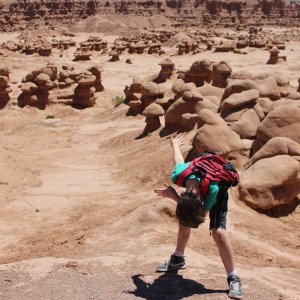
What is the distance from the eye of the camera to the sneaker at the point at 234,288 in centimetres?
473

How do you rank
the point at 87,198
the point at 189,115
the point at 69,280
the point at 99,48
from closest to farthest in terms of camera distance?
the point at 69,280 → the point at 87,198 → the point at 189,115 → the point at 99,48

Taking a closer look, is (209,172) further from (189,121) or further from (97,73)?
(97,73)

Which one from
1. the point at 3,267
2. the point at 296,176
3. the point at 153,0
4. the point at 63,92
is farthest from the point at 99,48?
the point at 153,0

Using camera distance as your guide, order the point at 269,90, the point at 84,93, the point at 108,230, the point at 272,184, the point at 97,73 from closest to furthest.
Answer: the point at 108,230 < the point at 272,184 < the point at 269,90 < the point at 84,93 < the point at 97,73

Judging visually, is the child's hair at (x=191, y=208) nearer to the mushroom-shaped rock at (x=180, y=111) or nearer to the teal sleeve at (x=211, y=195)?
the teal sleeve at (x=211, y=195)

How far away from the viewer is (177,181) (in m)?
4.85

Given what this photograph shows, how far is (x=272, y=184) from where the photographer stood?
374 inches

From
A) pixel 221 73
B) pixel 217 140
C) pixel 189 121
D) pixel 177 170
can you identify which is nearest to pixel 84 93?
pixel 221 73

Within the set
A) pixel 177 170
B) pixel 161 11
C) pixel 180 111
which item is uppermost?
pixel 161 11

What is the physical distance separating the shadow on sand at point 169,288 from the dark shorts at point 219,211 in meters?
0.69

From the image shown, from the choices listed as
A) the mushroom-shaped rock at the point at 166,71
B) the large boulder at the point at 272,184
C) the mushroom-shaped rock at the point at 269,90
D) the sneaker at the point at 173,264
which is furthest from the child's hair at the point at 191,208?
the mushroom-shaped rock at the point at 166,71

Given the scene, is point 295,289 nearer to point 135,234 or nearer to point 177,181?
point 177,181

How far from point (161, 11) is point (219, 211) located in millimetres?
96201

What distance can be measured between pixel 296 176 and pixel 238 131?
9.81 feet
